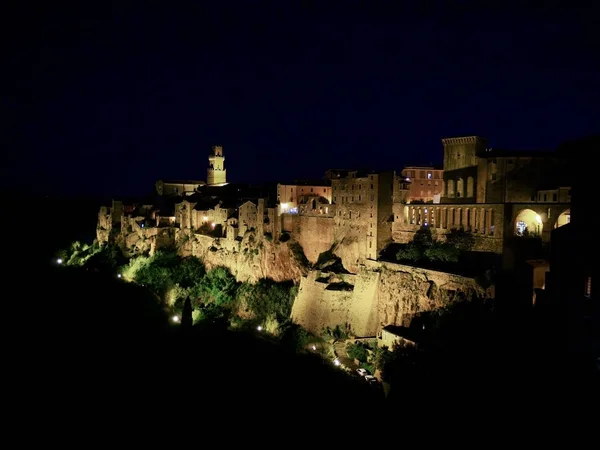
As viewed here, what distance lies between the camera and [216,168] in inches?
2773

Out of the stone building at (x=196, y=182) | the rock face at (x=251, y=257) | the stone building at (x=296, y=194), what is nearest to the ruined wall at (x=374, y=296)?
the rock face at (x=251, y=257)

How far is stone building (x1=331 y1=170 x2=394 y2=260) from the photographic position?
32281mm

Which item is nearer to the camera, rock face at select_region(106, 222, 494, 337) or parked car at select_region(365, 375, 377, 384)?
parked car at select_region(365, 375, 377, 384)

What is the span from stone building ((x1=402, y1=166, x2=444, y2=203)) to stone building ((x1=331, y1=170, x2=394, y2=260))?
11414 mm

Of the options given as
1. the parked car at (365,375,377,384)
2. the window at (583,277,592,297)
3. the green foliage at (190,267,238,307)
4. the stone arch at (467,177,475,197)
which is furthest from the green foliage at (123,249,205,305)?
the window at (583,277,592,297)

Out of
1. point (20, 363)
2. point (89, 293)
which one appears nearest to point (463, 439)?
point (20, 363)

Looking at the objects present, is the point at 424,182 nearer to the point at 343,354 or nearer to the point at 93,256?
the point at 343,354

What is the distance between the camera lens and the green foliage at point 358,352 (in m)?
27.3

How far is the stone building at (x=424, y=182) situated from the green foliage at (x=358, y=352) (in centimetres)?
1997

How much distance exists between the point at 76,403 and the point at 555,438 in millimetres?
15923

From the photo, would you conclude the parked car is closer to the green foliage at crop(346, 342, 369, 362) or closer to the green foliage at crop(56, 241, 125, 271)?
the green foliage at crop(346, 342, 369, 362)

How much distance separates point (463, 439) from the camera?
17.5 m

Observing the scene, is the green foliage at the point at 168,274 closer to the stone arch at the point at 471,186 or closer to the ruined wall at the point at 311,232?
the ruined wall at the point at 311,232

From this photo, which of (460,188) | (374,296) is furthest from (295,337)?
(460,188)
